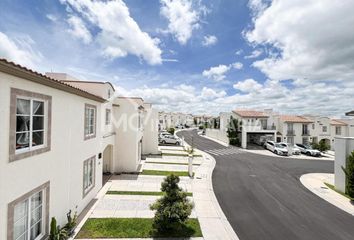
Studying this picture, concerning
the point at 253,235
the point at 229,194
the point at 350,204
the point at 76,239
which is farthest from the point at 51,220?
the point at 350,204

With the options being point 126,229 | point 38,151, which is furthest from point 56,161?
point 126,229

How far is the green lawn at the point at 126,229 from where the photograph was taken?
856 cm

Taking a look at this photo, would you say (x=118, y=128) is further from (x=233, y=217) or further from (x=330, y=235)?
(x=330, y=235)

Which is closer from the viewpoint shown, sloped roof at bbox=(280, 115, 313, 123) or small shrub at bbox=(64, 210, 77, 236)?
small shrub at bbox=(64, 210, 77, 236)

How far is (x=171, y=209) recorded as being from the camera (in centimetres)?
865

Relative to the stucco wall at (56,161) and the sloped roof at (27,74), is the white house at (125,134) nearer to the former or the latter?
the stucco wall at (56,161)

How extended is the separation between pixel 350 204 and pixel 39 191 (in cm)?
1684

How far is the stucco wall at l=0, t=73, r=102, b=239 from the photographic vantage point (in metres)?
5.30

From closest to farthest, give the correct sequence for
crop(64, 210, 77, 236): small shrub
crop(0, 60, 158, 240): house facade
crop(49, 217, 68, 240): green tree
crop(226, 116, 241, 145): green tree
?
crop(0, 60, 158, 240): house facade
crop(49, 217, 68, 240): green tree
crop(64, 210, 77, 236): small shrub
crop(226, 116, 241, 145): green tree

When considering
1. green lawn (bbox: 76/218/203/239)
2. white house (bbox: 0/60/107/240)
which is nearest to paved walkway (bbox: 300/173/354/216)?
green lawn (bbox: 76/218/203/239)

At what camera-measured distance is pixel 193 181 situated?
55.8ft

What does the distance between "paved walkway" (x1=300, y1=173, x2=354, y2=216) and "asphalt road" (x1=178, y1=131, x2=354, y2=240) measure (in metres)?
0.54

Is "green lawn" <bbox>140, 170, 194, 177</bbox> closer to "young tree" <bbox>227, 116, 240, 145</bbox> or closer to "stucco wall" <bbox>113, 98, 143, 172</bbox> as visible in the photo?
"stucco wall" <bbox>113, 98, 143, 172</bbox>

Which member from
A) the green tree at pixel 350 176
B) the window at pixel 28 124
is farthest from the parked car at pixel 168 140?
the window at pixel 28 124
